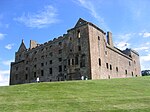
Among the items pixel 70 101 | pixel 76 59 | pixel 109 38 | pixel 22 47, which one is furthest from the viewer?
pixel 22 47

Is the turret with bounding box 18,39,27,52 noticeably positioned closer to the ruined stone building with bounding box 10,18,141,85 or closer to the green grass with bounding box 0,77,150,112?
the ruined stone building with bounding box 10,18,141,85

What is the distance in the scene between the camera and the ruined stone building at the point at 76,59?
5188 cm

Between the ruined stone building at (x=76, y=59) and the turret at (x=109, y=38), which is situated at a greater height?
the turret at (x=109, y=38)

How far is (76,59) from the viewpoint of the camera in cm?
5309

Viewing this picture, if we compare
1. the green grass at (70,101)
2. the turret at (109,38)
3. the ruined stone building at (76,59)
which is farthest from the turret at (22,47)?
the green grass at (70,101)

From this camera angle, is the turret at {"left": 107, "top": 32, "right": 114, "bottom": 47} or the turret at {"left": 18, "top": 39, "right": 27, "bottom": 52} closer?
the turret at {"left": 107, "top": 32, "right": 114, "bottom": 47}

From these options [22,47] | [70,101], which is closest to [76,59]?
[22,47]

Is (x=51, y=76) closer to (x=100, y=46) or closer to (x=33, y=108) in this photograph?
(x=100, y=46)

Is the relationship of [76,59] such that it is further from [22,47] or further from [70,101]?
[70,101]

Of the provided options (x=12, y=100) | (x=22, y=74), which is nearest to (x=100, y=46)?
(x=22, y=74)

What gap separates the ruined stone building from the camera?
5188 centimetres

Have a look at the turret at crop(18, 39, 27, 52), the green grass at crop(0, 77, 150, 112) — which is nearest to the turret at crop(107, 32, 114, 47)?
the turret at crop(18, 39, 27, 52)

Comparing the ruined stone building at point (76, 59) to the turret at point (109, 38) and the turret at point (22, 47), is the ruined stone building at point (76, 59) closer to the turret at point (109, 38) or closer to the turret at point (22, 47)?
the turret at point (109, 38)

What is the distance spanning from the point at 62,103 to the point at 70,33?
38.6 m
